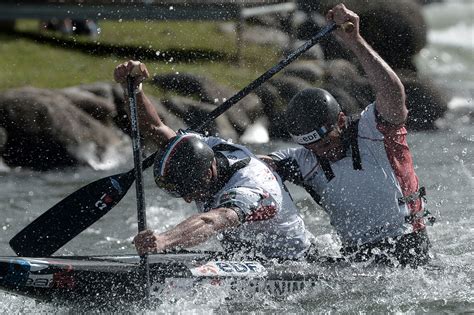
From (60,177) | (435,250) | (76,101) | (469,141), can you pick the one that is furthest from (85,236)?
(469,141)

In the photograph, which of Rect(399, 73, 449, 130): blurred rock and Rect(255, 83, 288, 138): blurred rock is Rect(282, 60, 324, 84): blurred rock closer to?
Rect(255, 83, 288, 138): blurred rock

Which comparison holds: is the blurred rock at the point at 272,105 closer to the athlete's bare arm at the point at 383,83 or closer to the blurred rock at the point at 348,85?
the blurred rock at the point at 348,85

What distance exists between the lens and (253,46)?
62.7 ft

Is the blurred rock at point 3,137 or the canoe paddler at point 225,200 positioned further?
the blurred rock at point 3,137

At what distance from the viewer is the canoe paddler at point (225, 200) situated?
7.46m

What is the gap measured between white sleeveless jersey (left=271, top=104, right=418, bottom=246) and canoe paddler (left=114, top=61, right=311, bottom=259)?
1.26ft

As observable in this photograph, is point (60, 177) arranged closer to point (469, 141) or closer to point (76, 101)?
point (76, 101)

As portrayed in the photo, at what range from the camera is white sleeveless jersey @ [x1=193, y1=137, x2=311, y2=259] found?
7746mm

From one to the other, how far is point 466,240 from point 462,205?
182cm

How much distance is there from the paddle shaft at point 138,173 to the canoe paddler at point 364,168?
1251 millimetres

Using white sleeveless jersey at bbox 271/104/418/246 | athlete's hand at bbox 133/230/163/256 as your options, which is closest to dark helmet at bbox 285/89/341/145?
white sleeveless jersey at bbox 271/104/418/246

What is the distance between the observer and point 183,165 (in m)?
7.71

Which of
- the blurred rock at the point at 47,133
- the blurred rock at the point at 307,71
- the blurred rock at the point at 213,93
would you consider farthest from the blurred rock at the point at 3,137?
the blurred rock at the point at 307,71

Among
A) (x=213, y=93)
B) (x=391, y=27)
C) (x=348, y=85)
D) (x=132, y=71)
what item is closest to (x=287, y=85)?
(x=348, y=85)
